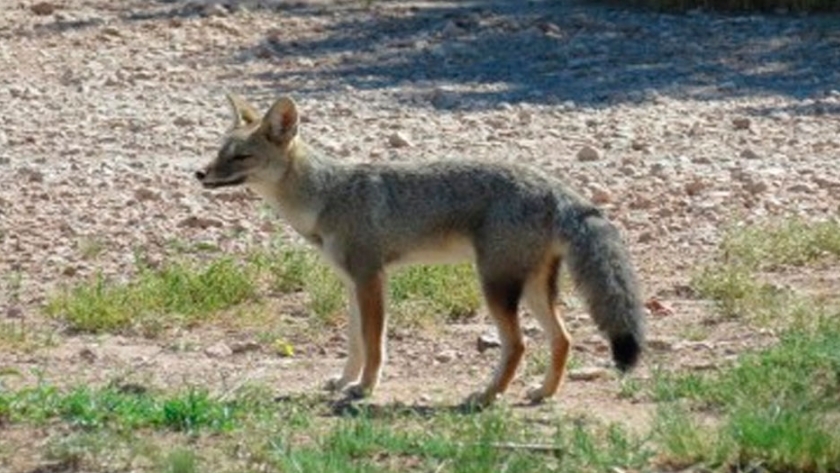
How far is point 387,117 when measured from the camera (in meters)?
15.5

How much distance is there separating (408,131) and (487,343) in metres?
5.38

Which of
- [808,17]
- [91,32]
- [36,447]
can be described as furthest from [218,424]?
[808,17]

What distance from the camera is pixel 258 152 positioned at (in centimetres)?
915

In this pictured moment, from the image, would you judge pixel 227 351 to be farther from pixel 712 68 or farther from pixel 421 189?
pixel 712 68

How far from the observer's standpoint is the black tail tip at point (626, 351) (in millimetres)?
8258

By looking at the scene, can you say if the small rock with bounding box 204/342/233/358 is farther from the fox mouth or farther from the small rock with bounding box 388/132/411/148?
the small rock with bounding box 388/132/411/148

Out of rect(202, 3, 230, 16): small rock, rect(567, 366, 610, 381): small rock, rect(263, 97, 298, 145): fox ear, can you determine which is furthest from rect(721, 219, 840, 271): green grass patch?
rect(202, 3, 230, 16): small rock

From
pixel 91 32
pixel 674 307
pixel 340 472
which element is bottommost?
pixel 91 32

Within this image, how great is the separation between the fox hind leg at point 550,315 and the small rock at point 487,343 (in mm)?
818

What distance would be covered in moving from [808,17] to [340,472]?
13.6 meters

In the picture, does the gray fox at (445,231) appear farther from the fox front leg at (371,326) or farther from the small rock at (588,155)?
the small rock at (588,155)

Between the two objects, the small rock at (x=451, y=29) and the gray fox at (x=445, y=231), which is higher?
the gray fox at (x=445, y=231)

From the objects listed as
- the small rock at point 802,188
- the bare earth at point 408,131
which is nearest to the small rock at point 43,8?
the bare earth at point 408,131

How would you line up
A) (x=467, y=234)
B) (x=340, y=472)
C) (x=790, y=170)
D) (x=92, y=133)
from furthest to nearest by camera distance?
(x=92, y=133), (x=790, y=170), (x=467, y=234), (x=340, y=472)
